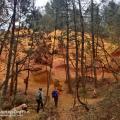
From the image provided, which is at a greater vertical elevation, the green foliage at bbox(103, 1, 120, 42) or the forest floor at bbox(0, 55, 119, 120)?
the green foliage at bbox(103, 1, 120, 42)

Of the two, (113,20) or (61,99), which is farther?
(113,20)

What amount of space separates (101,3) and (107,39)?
1693 cm

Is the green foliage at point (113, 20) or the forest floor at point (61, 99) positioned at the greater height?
the green foliage at point (113, 20)

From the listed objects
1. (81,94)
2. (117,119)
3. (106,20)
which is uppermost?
Result: (106,20)

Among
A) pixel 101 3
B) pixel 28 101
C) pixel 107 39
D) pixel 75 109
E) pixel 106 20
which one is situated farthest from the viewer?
pixel 107 39

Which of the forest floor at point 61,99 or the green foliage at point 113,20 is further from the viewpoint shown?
the green foliage at point 113,20

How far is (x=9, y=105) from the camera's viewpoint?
23.9 m

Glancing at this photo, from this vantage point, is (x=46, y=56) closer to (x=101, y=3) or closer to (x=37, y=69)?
(x=37, y=69)

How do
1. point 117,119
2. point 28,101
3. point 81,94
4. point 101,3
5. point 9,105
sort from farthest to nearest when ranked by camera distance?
1. point 101,3
2. point 81,94
3. point 28,101
4. point 9,105
5. point 117,119

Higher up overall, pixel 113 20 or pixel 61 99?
pixel 113 20

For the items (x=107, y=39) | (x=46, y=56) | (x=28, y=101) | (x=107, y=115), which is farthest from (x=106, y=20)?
(x=107, y=115)

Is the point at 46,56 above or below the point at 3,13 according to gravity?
below

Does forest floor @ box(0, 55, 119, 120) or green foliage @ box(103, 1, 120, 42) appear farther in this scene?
green foliage @ box(103, 1, 120, 42)

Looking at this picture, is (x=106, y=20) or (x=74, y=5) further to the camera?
(x=106, y=20)
